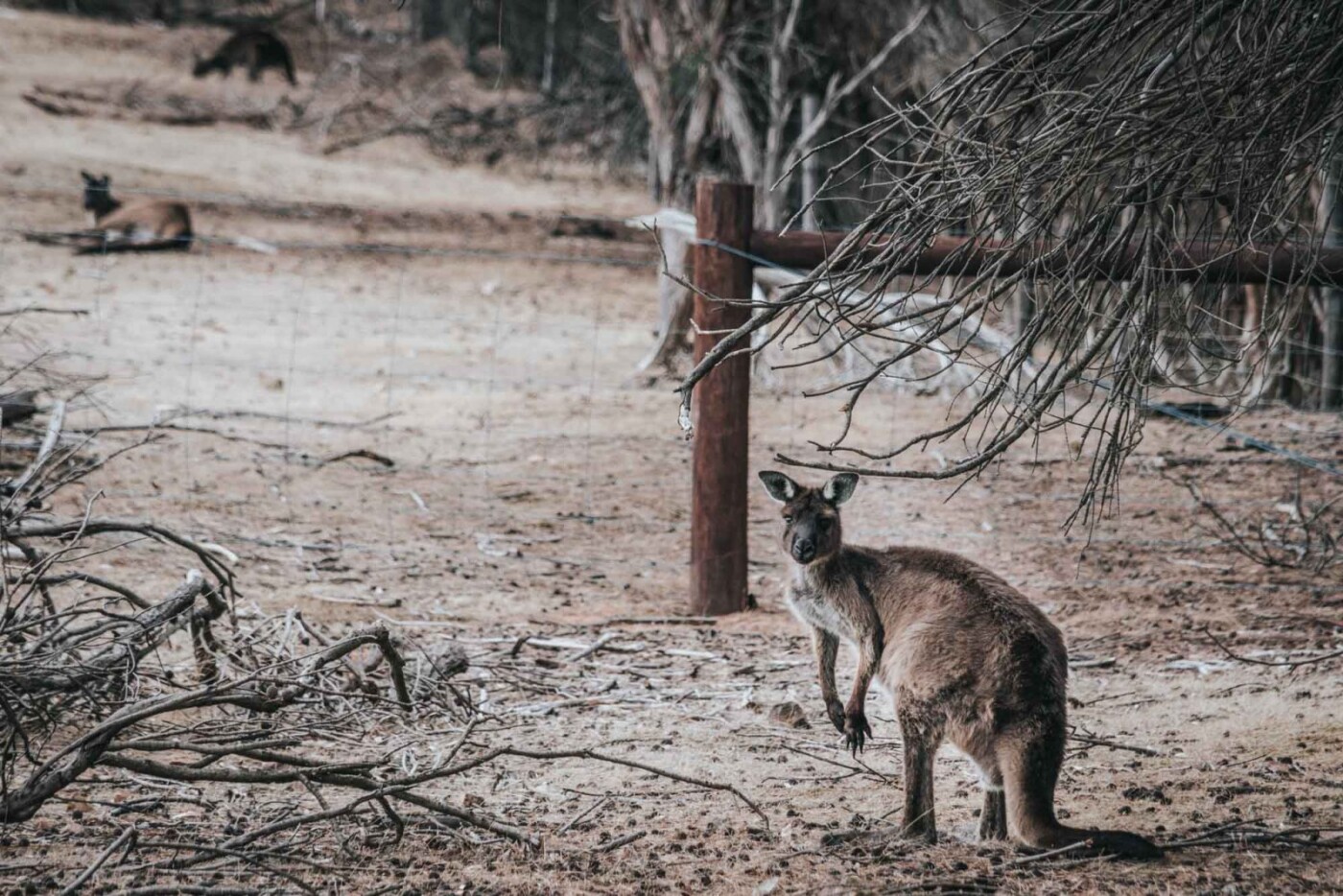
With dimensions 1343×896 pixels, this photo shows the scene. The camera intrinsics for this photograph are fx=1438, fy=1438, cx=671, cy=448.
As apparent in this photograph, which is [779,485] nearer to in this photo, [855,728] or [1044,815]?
[855,728]

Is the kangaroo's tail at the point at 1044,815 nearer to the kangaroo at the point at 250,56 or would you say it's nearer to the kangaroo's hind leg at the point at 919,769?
the kangaroo's hind leg at the point at 919,769

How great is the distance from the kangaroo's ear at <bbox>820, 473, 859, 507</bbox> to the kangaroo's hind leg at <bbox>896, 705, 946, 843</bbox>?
1.15m

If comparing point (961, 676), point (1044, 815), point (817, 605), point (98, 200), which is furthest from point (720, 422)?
point (98, 200)

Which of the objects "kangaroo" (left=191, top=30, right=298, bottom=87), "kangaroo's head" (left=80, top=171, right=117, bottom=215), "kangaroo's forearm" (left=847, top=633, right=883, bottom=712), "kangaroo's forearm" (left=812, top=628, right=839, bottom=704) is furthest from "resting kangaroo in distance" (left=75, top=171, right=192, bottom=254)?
"kangaroo's forearm" (left=847, top=633, right=883, bottom=712)

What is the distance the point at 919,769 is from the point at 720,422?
3074mm

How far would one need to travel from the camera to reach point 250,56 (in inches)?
1193

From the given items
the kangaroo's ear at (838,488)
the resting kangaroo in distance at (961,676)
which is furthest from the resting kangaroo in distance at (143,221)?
the resting kangaroo in distance at (961,676)

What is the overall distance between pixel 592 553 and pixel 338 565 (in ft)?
4.98

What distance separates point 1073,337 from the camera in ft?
14.9

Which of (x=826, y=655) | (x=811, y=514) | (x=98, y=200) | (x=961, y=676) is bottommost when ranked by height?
(x=826, y=655)

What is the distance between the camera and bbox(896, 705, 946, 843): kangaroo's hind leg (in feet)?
14.9

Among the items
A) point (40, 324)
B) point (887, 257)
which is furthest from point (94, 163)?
point (887, 257)

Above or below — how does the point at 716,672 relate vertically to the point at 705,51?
below

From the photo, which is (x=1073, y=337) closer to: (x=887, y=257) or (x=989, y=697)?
(x=887, y=257)
